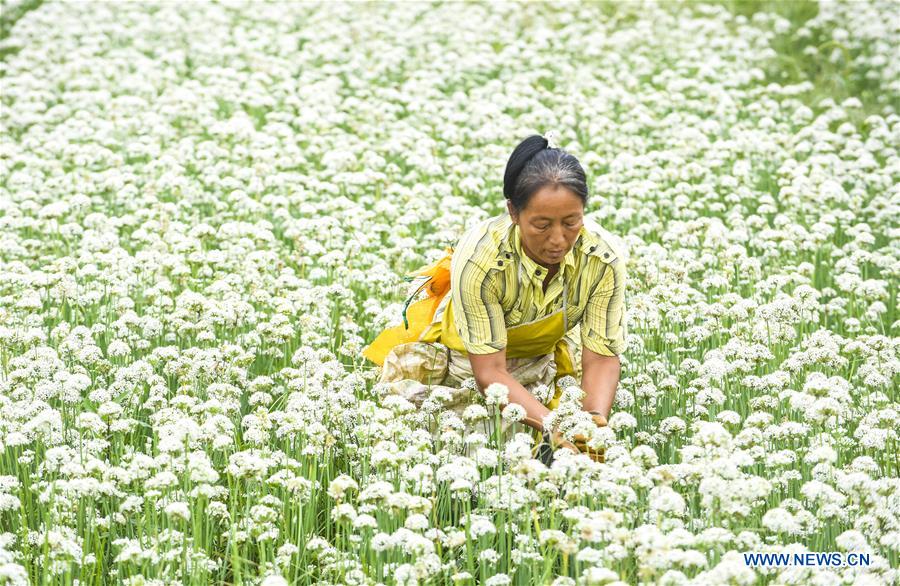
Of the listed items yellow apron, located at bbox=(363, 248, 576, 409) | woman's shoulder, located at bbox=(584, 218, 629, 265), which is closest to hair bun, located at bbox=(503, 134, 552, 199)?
woman's shoulder, located at bbox=(584, 218, 629, 265)

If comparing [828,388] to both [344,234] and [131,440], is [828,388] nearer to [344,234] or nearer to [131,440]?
[131,440]

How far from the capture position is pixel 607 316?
5977 millimetres

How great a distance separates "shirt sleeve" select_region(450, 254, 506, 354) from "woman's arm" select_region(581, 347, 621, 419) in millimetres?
500

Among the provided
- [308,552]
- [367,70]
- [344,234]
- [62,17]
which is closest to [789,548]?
[308,552]

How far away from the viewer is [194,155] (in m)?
10.8

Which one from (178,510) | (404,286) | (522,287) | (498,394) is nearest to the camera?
(178,510)

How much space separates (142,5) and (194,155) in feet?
22.9

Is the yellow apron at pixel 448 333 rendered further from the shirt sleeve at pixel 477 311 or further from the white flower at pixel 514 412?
the white flower at pixel 514 412

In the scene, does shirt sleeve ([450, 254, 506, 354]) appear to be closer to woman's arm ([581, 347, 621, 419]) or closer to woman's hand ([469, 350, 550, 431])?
woman's hand ([469, 350, 550, 431])

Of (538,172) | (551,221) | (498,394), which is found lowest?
(498,394)

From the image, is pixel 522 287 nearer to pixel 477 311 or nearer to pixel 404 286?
pixel 477 311

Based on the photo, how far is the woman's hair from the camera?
5.27 meters

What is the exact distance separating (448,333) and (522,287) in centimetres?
63

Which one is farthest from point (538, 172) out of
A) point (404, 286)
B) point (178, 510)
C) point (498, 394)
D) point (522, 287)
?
point (404, 286)
